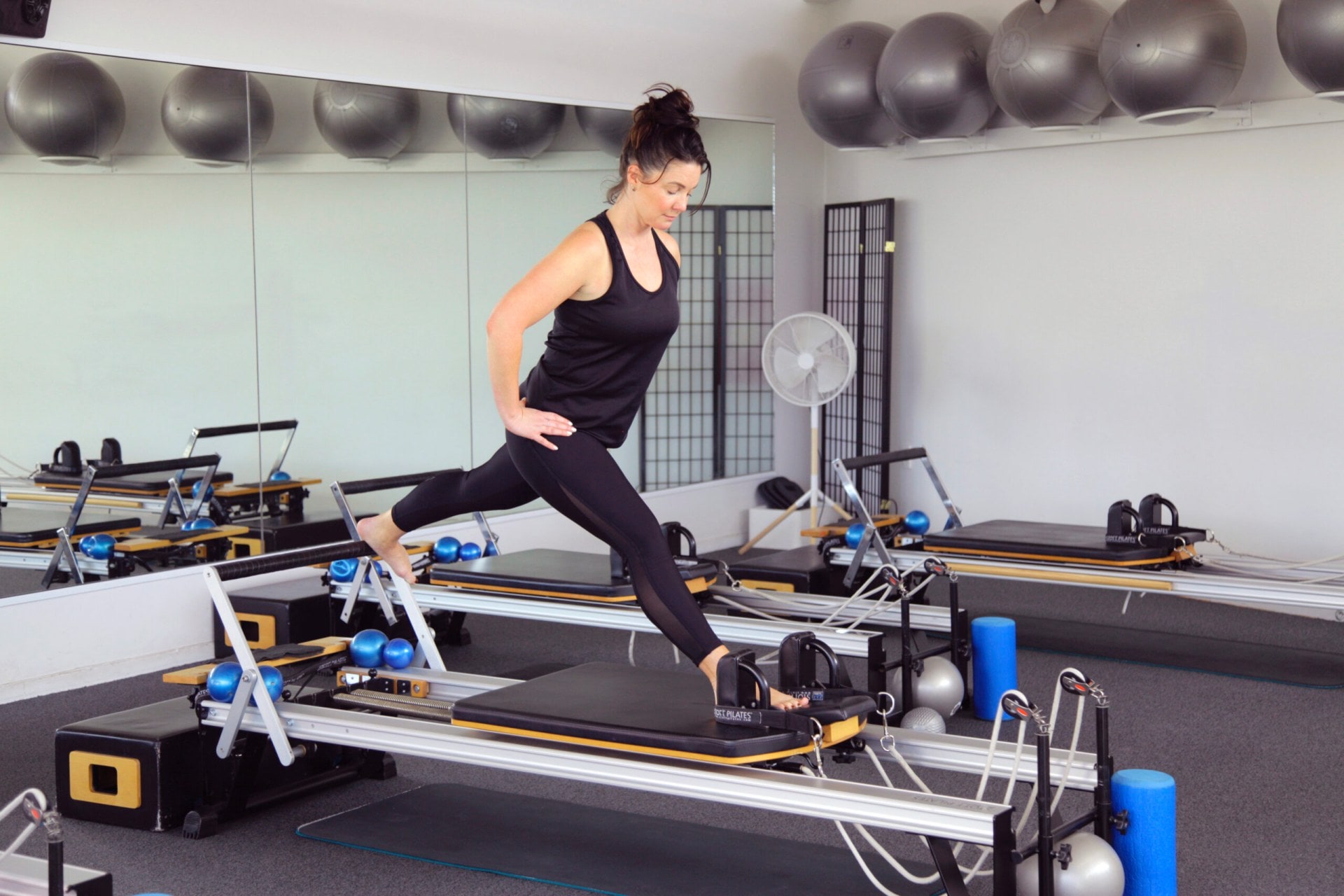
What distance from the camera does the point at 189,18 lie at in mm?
4555

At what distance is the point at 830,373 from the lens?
592 cm

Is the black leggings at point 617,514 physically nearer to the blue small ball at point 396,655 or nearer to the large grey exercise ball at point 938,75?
the blue small ball at point 396,655

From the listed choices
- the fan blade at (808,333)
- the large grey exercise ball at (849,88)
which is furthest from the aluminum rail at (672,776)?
the large grey exercise ball at (849,88)

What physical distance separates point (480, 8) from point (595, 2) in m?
0.67

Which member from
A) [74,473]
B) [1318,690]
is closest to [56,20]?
[74,473]

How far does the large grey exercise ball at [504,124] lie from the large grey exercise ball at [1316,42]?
295cm

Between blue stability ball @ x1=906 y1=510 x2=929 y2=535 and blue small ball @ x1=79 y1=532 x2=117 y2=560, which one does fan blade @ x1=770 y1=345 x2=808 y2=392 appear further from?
blue small ball @ x1=79 y1=532 x2=117 y2=560

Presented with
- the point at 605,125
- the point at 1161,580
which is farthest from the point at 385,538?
the point at 605,125

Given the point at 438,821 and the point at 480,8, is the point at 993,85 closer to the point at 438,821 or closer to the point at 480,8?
the point at 480,8

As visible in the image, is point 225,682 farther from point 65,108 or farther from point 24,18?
point 24,18

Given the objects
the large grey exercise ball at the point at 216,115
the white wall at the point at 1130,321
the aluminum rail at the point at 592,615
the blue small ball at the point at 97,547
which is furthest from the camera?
the white wall at the point at 1130,321

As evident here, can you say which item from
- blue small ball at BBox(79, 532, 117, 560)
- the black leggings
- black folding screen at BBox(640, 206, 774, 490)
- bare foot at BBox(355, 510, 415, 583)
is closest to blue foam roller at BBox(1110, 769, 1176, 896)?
the black leggings

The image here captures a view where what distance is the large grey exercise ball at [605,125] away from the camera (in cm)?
600

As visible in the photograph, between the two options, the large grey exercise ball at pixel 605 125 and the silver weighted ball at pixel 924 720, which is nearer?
the silver weighted ball at pixel 924 720
